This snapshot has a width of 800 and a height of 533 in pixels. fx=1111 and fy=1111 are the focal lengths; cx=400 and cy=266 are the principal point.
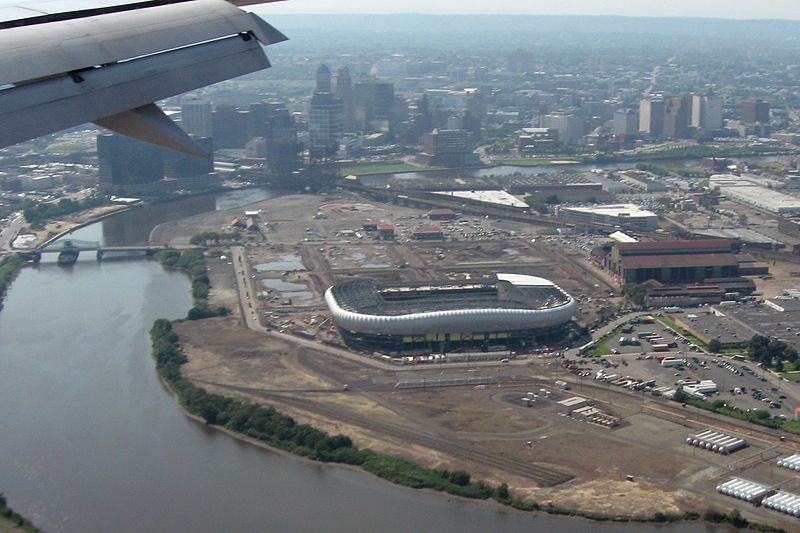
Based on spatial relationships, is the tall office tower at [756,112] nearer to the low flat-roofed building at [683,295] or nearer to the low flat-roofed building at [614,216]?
the low flat-roofed building at [614,216]

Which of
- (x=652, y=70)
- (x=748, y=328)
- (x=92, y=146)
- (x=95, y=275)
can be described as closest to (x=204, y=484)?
(x=748, y=328)

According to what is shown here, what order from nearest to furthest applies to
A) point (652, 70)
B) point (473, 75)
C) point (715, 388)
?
point (715, 388) < point (473, 75) < point (652, 70)

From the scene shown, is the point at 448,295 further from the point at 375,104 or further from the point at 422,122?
the point at 375,104

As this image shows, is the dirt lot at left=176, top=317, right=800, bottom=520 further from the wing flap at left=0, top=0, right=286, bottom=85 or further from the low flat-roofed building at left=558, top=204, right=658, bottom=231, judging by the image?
the low flat-roofed building at left=558, top=204, right=658, bottom=231

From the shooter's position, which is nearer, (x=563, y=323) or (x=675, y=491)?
(x=675, y=491)

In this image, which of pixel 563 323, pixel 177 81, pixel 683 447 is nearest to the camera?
pixel 177 81

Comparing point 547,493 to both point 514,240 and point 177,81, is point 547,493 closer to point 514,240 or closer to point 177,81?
point 177,81
